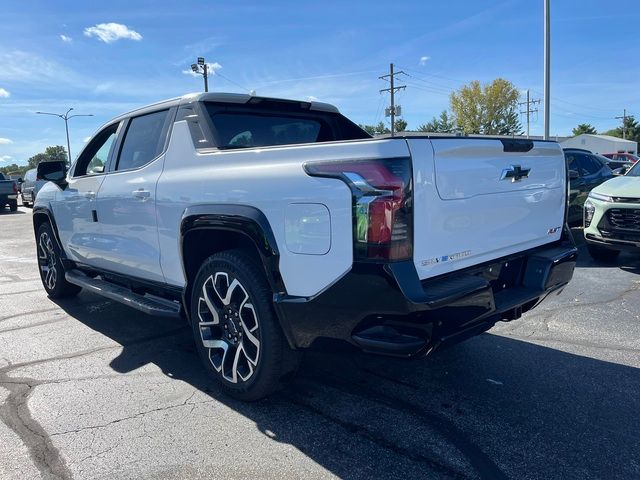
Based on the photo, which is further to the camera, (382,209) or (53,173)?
(53,173)

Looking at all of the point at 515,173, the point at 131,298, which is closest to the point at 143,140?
the point at 131,298

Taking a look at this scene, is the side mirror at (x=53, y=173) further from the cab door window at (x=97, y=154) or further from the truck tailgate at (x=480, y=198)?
the truck tailgate at (x=480, y=198)

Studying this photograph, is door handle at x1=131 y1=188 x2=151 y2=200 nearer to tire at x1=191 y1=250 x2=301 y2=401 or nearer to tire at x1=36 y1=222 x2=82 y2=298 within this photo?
tire at x1=191 y1=250 x2=301 y2=401

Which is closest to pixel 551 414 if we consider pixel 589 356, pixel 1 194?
pixel 589 356

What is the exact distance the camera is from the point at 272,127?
4164 millimetres

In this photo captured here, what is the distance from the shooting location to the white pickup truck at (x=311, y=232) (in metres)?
2.44

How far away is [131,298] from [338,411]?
6.45ft

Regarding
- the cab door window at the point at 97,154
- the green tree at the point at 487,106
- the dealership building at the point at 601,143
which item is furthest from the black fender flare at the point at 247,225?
the dealership building at the point at 601,143

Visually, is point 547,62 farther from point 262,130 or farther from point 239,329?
point 239,329

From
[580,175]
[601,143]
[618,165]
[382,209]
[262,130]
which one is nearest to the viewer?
[382,209]

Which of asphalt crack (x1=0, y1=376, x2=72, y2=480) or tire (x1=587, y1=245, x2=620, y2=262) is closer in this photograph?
asphalt crack (x1=0, y1=376, x2=72, y2=480)

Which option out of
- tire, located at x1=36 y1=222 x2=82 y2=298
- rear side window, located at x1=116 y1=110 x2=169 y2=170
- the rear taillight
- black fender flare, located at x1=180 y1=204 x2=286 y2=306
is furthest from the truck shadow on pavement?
tire, located at x1=36 y1=222 x2=82 y2=298

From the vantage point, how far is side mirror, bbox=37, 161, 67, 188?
209 inches

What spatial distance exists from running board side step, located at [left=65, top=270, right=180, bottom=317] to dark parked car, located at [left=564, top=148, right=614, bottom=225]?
778 centimetres
